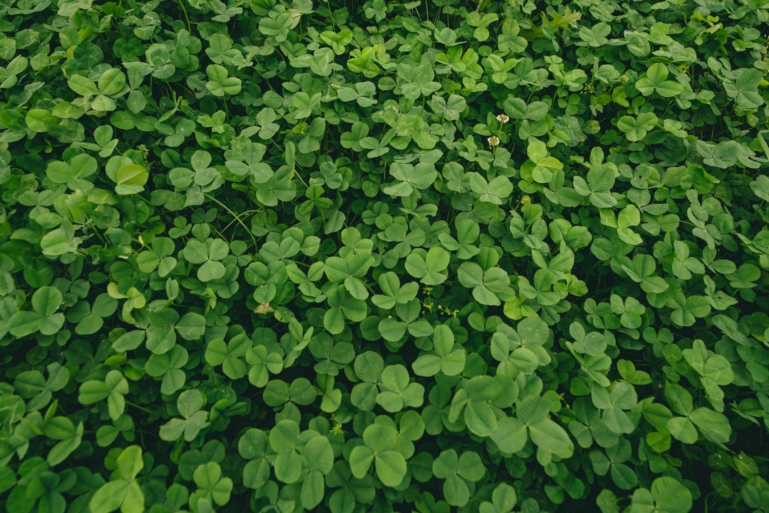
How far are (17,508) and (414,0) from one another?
3121mm

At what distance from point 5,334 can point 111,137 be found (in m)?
0.98

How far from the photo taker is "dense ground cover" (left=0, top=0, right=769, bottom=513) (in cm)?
168

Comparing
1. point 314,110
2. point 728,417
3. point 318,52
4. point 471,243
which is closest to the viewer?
point 728,417

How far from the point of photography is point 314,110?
7.63 ft

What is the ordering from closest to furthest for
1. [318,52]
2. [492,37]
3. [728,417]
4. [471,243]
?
1. [728,417]
2. [471,243]
3. [318,52]
4. [492,37]

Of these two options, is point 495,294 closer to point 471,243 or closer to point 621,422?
point 471,243

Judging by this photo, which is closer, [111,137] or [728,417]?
[728,417]

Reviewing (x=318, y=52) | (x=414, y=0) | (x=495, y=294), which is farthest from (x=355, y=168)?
(x=414, y=0)

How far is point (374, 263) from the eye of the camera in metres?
1.97

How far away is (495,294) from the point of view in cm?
196

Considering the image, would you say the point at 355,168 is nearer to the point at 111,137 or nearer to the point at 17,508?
the point at 111,137

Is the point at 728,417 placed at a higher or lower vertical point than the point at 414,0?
lower

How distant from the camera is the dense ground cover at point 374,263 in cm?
168

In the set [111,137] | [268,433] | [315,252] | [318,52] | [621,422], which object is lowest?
[268,433]
